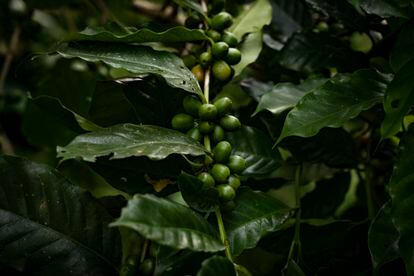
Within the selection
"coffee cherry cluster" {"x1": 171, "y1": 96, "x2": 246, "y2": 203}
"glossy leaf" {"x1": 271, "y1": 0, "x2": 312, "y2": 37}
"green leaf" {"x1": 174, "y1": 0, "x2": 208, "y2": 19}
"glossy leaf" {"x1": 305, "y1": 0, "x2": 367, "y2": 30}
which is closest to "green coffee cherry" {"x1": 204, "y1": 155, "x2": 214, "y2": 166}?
"coffee cherry cluster" {"x1": 171, "y1": 96, "x2": 246, "y2": 203}

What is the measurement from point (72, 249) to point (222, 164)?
241 millimetres

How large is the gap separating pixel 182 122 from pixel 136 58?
0.38 ft

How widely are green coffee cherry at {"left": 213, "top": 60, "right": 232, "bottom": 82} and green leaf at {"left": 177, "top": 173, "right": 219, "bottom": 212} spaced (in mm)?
237

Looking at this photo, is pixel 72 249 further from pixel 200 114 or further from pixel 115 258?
pixel 200 114

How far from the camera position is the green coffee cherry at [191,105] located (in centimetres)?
75

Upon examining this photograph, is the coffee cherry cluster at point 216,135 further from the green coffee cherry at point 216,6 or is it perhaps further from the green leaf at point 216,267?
the green coffee cherry at point 216,6

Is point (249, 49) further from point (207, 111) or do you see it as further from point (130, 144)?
point (130, 144)

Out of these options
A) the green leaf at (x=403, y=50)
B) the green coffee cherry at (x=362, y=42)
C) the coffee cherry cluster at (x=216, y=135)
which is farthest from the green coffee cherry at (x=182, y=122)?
the green coffee cherry at (x=362, y=42)

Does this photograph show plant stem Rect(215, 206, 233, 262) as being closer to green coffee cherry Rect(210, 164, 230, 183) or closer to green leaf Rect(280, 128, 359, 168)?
green coffee cherry Rect(210, 164, 230, 183)

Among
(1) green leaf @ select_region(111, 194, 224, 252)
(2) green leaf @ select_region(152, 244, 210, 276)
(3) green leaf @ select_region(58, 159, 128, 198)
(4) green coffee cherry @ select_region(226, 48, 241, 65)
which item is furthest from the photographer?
(3) green leaf @ select_region(58, 159, 128, 198)

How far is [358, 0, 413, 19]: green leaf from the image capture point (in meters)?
0.77

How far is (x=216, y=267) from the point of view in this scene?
1.89 ft

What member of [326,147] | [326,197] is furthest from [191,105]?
[326,197]

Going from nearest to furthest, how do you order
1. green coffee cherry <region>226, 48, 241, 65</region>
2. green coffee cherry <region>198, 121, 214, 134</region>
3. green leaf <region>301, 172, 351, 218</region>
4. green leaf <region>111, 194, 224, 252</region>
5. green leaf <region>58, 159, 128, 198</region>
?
green leaf <region>111, 194, 224, 252</region>, green coffee cherry <region>198, 121, 214, 134</region>, green coffee cherry <region>226, 48, 241, 65</region>, green leaf <region>301, 172, 351, 218</region>, green leaf <region>58, 159, 128, 198</region>
